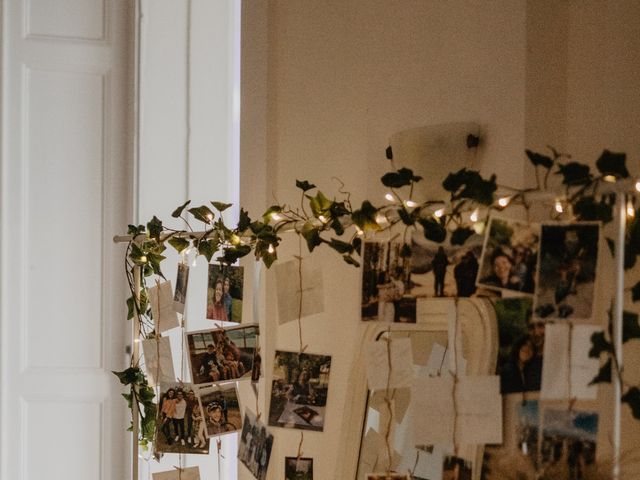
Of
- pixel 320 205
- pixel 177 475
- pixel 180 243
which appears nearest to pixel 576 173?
pixel 320 205

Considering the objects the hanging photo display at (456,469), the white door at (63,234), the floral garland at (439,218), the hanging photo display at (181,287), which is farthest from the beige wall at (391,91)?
the white door at (63,234)

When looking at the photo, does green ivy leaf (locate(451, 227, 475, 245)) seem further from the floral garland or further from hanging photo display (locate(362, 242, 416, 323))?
hanging photo display (locate(362, 242, 416, 323))

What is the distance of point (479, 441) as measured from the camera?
4.39 feet

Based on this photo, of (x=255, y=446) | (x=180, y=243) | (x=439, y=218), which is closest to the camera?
(x=439, y=218)

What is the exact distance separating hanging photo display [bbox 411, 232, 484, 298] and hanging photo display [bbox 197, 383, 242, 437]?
2.17 ft

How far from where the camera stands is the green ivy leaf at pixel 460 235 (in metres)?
1.32

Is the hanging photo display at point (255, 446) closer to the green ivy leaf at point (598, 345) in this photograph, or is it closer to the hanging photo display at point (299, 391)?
the hanging photo display at point (299, 391)

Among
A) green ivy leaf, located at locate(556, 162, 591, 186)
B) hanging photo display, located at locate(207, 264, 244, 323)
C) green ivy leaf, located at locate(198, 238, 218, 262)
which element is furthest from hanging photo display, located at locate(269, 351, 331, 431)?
green ivy leaf, located at locate(556, 162, 591, 186)

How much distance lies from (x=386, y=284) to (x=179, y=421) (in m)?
0.75

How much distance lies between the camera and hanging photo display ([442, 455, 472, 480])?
147cm

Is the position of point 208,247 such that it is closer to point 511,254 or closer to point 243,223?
point 243,223

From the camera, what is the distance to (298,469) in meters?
1.74

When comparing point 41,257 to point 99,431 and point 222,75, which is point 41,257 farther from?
point 222,75

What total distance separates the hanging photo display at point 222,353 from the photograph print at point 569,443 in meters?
0.76
